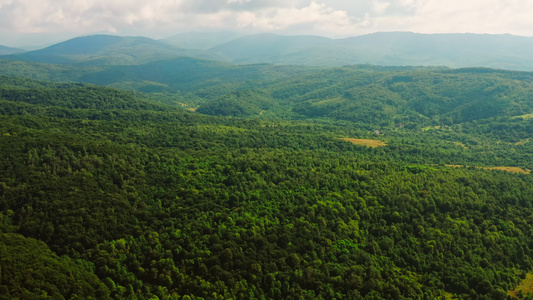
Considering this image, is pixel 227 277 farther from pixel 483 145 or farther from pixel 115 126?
pixel 483 145

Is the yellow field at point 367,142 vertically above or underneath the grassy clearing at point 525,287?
above

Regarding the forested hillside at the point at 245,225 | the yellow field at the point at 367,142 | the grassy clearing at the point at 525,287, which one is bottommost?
the grassy clearing at the point at 525,287

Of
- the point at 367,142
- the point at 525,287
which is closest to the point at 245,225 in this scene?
the point at 525,287

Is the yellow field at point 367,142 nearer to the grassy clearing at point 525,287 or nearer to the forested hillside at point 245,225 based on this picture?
the forested hillside at point 245,225

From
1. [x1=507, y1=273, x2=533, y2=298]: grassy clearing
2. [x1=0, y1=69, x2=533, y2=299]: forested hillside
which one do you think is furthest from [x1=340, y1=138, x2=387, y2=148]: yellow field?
[x1=507, y1=273, x2=533, y2=298]: grassy clearing

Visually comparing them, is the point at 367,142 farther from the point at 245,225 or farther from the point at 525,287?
the point at 245,225

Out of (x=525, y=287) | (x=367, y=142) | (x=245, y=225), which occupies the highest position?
(x=367, y=142)

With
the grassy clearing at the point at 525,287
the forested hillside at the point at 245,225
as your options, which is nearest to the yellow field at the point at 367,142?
the forested hillside at the point at 245,225

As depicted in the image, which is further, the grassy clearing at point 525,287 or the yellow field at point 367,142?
the yellow field at point 367,142

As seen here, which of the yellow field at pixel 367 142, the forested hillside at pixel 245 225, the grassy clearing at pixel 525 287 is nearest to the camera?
the forested hillside at pixel 245 225
